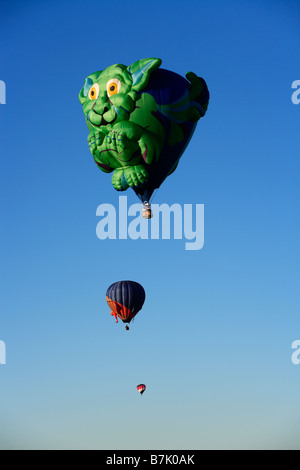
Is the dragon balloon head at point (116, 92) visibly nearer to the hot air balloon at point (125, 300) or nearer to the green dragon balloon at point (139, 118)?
the green dragon balloon at point (139, 118)

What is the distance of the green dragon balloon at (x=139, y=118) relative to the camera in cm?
2434

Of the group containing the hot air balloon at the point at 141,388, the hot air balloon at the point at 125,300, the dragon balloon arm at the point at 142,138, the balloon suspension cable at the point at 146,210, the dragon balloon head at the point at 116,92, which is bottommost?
the hot air balloon at the point at 141,388

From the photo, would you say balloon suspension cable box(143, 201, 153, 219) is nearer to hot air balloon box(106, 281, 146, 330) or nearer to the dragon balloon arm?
the dragon balloon arm

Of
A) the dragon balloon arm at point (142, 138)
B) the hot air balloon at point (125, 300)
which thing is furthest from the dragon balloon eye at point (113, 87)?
the hot air balloon at point (125, 300)

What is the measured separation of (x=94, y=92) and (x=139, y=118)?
194 centimetres

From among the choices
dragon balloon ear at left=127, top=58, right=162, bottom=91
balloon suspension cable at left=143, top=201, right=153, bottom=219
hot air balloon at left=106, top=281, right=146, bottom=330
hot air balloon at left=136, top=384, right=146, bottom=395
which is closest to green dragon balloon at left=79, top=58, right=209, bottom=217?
dragon balloon ear at left=127, top=58, right=162, bottom=91

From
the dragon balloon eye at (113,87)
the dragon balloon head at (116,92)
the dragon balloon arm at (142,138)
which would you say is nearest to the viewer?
the dragon balloon arm at (142,138)

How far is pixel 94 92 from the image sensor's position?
25.0 meters

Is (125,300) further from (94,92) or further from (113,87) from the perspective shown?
(113,87)

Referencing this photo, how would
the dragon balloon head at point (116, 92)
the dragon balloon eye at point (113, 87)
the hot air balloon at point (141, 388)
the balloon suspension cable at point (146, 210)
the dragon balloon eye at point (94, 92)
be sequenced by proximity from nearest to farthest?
1. the dragon balloon head at point (116, 92)
2. the dragon balloon eye at point (113, 87)
3. the dragon balloon eye at point (94, 92)
4. the balloon suspension cable at point (146, 210)
5. the hot air balloon at point (141, 388)

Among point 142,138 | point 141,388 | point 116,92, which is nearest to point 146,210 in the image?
point 142,138
